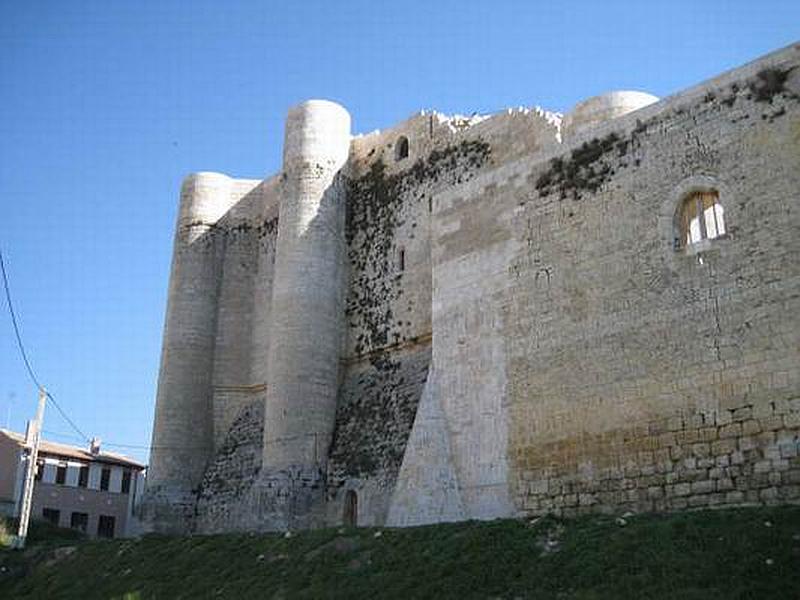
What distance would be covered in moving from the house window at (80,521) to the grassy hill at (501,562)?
1656cm

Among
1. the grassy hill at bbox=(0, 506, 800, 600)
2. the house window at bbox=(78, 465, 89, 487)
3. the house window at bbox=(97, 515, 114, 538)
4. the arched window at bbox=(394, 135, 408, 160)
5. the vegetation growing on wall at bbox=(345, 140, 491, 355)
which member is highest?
the arched window at bbox=(394, 135, 408, 160)

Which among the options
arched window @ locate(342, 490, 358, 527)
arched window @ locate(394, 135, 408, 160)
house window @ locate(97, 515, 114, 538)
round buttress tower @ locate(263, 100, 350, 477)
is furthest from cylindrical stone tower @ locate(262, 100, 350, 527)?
house window @ locate(97, 515, 114, 538)

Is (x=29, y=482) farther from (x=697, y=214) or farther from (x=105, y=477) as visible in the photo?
(x=697, y=214)

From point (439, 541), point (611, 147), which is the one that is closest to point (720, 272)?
point (611, 147)

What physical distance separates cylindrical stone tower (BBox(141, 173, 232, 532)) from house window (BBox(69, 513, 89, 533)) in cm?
931

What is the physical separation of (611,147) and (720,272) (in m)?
2.99

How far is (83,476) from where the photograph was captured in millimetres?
32500

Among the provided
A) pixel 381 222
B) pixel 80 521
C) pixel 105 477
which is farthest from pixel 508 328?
A: pixel 105 477

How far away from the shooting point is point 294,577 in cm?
1216

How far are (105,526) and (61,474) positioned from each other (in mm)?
2435

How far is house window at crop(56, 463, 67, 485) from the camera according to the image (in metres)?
31.7

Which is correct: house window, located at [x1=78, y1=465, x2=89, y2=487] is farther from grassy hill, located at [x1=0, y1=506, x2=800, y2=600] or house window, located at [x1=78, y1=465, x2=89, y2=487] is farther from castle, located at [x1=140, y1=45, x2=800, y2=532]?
grassy hill, located at [x1=0, y1=506, x2=800, y2=600]

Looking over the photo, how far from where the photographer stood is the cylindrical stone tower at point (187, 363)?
2352cm

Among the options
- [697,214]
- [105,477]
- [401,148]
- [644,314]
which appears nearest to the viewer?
[644,314]
